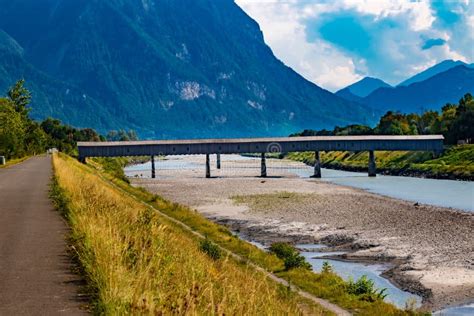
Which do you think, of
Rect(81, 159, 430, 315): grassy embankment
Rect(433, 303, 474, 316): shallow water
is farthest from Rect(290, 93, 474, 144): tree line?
Rect(433, 303, 474, 316): shallow water

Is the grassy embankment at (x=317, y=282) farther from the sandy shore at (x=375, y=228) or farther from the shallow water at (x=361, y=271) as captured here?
the sandy shore at (x=375, y=228)

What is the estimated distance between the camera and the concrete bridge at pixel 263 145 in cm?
13612

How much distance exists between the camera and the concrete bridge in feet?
447

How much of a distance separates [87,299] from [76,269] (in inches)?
114

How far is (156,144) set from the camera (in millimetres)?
141750

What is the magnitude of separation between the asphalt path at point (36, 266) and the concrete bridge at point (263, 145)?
365 ft

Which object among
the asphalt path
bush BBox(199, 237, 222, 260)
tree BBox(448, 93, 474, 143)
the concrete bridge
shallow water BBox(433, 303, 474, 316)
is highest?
tree BBox(448, 93, 474, 143)

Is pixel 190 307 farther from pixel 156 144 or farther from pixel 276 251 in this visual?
pixel 156 144

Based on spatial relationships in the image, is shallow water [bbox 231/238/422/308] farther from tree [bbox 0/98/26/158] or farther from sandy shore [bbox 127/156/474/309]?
tree [bbox 0/98/26/158]

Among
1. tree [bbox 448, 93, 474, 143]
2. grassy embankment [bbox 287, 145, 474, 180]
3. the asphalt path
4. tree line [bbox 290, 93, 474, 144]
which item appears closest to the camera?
the asphalt path

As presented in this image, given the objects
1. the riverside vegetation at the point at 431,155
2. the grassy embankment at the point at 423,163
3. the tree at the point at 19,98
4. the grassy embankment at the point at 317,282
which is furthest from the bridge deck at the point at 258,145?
the grassy embankment at the point at 317,282

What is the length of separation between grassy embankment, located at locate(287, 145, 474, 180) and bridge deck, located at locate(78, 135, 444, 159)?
417 cm

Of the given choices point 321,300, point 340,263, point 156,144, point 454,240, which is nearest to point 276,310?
point 321,300

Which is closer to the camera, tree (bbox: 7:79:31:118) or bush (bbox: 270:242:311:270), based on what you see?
bush (bbox: 270:242:311:270)
